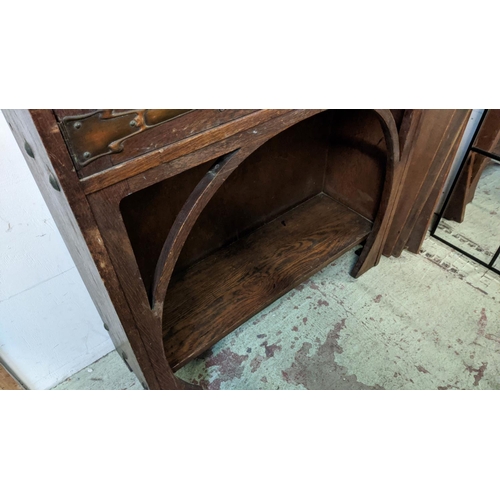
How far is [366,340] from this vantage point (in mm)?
1678

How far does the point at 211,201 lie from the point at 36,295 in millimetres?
748

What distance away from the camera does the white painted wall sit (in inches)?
41.6

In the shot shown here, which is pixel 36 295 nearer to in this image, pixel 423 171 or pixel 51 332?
pixel 51 332

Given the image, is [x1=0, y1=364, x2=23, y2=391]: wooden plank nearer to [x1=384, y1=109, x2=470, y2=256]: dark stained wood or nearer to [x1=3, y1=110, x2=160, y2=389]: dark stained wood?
[x1=3, y1=110, x2=160, y2=389]: dark stained wood

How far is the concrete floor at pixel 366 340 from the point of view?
154 centimetres

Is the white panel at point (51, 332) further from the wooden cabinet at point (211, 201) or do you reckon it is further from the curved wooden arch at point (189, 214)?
the curved wooden arch at point (189, 214)

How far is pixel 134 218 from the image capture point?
1.34 metres

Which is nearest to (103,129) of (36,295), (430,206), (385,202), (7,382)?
(36,295)

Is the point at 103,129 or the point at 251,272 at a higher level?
the point at 103,129

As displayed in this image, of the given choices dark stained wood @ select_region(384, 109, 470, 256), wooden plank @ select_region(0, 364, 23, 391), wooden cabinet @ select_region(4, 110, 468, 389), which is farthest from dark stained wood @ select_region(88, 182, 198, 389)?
dark stained wood @ select_region(384, 109, 470, 256)

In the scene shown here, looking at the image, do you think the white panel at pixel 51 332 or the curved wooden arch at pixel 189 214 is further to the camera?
the white panel at pixel 51 332

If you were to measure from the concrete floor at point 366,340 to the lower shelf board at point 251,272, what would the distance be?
0.82 ft

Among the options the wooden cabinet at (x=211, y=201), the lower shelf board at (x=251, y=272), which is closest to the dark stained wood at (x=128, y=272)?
the wooden cabinet at (x=211, y=201)

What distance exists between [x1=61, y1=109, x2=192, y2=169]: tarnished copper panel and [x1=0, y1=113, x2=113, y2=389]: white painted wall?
46 cm
